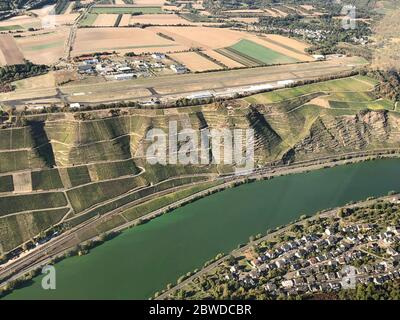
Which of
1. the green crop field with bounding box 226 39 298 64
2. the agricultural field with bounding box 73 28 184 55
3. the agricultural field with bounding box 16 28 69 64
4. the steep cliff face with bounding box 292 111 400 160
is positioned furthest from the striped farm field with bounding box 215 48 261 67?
the agricultural field with bounding box 16 28 69 64

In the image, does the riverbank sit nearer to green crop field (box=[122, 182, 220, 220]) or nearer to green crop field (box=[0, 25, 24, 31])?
green crop field (box=[122, 182, 220, 220])

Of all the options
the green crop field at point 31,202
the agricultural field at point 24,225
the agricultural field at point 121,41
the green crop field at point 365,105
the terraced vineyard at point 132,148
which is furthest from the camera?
the agricultural field at point 121,41

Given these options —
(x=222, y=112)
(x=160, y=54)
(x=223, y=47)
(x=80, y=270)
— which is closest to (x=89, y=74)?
(x=160, y=54)

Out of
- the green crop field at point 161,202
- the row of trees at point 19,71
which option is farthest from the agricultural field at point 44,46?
the green crop field at point 161,202

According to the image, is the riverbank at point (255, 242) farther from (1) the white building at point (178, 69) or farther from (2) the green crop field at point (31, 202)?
(1) the white building at point (178, 69)

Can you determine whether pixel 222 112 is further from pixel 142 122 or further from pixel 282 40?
pixel 282 40
